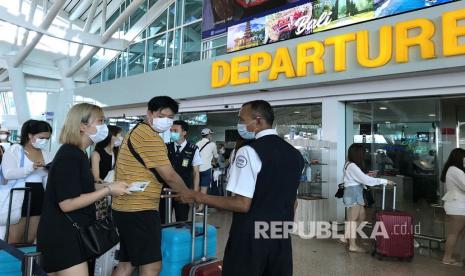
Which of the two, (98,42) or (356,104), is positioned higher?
(98,42)

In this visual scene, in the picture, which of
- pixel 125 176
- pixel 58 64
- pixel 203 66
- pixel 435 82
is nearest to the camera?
pixel 125 176

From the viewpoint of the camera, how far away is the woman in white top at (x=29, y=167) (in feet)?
10.5

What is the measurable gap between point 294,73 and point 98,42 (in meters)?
8.34

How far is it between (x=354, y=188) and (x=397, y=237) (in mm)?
877

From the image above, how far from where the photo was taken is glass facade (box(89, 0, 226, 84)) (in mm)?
10023

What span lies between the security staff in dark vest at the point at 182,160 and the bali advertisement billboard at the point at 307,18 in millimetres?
3705

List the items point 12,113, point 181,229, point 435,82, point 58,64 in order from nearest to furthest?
point 181,229, point 435,82, point 58,64, point 12,113

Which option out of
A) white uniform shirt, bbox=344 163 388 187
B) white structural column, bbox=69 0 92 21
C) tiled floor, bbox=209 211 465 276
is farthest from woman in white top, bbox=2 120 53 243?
white structural column, bbox=69 0 92 21

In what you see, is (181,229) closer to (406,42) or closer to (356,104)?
(406,42)

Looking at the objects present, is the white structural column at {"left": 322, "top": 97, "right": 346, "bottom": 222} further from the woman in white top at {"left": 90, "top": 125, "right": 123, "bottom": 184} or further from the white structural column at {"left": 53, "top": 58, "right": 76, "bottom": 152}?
the white structural column at {"left": 53, "top": 58, "right": 76, "bottom": 152}

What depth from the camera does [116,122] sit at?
13523 millimetres

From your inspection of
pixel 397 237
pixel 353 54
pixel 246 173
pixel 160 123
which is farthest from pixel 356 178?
pixel 246 173

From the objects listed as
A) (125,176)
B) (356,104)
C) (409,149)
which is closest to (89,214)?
(125,176)

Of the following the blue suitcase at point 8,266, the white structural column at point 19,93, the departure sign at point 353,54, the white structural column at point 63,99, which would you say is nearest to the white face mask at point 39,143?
the blue suitcase at point 8,266
